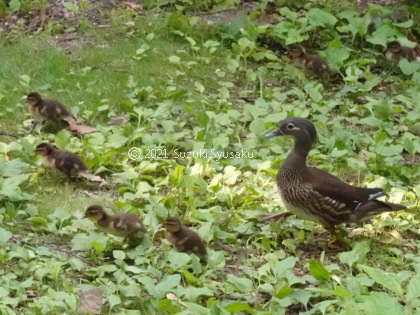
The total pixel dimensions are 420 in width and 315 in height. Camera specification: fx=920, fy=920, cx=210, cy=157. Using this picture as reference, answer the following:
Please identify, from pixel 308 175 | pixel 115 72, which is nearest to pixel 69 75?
pixel 115 72

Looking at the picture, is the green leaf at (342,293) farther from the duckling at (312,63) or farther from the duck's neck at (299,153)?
the duckling at (312,63)

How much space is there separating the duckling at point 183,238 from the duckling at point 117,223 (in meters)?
0.18

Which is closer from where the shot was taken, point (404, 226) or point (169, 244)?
point (169, 244)

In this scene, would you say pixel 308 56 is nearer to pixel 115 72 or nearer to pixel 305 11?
pixel 305 11

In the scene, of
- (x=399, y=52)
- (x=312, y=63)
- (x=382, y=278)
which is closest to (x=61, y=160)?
(x=382, y=278)

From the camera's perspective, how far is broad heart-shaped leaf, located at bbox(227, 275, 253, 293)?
17.7ft

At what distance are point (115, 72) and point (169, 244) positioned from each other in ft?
11.3

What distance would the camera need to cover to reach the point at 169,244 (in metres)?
5.89

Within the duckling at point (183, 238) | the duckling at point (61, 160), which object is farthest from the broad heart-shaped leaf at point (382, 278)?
the duckling at point (61, 160)

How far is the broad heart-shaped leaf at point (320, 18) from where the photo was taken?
393 inches

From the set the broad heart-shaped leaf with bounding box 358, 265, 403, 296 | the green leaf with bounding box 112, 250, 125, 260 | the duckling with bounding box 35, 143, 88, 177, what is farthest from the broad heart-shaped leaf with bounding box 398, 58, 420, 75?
the broad heart-shaped leaf with bounding box 358, 265, 403, 296

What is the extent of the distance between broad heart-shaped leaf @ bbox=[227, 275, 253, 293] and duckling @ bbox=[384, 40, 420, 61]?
4914 millimetres

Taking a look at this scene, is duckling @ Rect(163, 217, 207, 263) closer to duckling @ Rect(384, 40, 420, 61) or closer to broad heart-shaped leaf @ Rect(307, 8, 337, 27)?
duckling @ Rect(384, 40, 420, 61)

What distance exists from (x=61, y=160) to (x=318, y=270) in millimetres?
2175
